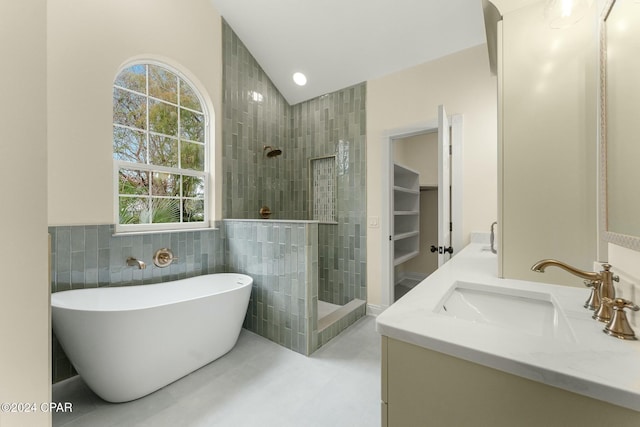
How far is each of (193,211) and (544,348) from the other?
2.79 m

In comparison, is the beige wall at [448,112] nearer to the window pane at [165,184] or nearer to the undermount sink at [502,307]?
the undermount sink at [502,307]

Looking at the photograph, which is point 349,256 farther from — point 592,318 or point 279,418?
point 592,318

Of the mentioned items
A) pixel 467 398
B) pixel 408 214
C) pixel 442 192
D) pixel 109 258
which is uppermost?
pixel 442 192

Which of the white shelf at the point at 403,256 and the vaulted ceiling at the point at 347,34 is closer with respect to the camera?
the vaulted ceiling at the point at 347,34

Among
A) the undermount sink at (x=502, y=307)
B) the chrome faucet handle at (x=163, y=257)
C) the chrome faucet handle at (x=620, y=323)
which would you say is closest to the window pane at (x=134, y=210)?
the chrome faucet handle at (x=163, y=257)

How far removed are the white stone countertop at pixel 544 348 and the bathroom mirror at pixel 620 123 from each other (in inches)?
9.9

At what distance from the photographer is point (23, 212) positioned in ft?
2.61

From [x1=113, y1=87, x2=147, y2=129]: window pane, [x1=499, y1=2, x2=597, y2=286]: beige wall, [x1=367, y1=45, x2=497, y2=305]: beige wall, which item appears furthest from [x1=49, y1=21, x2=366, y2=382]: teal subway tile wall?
[x1=499, y1=2, x2=597, y2=286]: beige wall

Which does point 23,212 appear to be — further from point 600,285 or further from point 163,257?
point 600,285

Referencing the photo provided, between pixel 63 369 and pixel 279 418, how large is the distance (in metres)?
1.61

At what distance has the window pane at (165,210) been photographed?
2.39 m

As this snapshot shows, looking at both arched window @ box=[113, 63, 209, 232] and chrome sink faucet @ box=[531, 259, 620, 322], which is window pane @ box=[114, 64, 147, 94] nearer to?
arched window @ box=[113, 63, 209, 232]

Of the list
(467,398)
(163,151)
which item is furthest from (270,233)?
(467,398)

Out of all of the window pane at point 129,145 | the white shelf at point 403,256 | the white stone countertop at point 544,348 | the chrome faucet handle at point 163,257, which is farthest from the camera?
the white shelf at point 403,256
